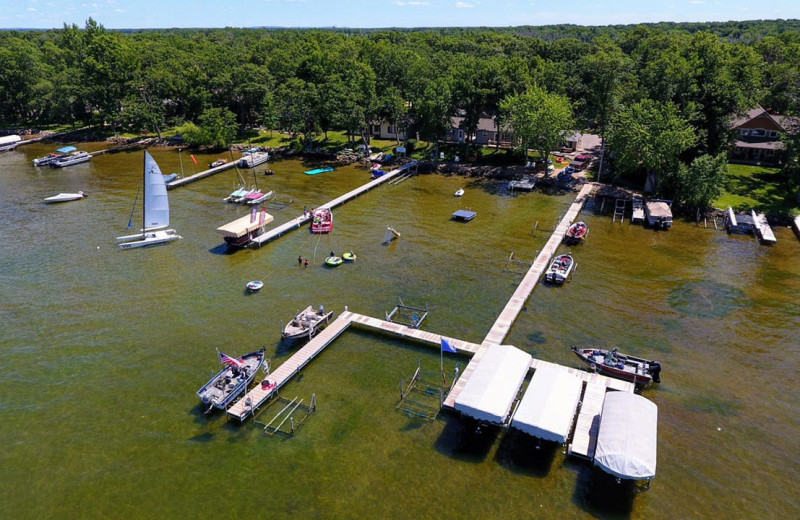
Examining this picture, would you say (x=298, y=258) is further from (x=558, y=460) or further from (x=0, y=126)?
(x=0, y=126)

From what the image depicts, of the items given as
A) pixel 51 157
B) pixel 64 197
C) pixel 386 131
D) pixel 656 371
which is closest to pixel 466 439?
pixel 656 371

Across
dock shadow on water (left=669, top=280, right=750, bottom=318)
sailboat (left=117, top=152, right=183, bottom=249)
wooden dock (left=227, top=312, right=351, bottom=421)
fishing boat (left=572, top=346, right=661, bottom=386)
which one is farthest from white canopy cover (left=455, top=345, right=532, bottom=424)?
sailboat (left=117, top=152, right=183, bottom=249)

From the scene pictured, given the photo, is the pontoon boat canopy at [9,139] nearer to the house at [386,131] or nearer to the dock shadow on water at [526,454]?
the house at [386,131]

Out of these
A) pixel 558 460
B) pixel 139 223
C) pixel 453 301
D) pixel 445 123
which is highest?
pixel 445 123

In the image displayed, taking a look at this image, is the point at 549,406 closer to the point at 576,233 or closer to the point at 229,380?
the point at 229,380

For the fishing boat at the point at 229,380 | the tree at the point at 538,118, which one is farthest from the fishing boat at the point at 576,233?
the fishing boat at the point at 229,380

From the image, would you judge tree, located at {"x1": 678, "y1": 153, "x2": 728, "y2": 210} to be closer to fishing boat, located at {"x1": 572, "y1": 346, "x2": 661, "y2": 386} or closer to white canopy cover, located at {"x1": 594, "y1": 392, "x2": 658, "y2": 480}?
fishing boat, located at {"x1": 572, "y1": 346, "x2": 661, "y2": 386}

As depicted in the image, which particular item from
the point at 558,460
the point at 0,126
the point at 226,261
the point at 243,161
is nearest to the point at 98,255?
the point at 226,261
